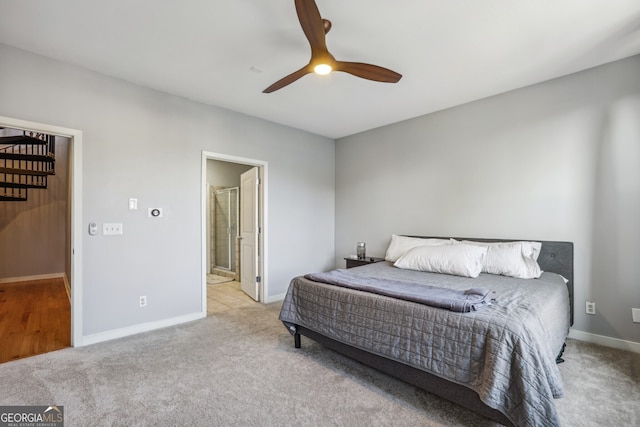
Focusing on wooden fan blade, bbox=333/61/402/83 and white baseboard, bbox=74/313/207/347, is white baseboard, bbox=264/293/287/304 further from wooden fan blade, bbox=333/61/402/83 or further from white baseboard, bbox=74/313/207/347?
wooden fan blade, bbox=333/61/402/83

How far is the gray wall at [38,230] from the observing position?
5.47m

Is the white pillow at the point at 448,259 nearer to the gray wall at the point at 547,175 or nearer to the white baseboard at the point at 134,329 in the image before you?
the gray wall at the point at 547,175

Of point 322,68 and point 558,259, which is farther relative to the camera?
point 558,259

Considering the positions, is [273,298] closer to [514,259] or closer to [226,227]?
[226,227]

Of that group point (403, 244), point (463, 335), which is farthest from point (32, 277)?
point (463, 335)

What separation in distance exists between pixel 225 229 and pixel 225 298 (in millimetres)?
2135

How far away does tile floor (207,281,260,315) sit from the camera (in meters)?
4.03

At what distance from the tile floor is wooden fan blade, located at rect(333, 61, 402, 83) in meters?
3.23

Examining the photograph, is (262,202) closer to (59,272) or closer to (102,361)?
(102,361)

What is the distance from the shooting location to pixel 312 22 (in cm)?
178

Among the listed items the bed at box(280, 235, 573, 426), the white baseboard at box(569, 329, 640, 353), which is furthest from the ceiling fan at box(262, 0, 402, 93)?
the white baseboard at box(569, 329, 640, 353)

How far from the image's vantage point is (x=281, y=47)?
8.26 feet

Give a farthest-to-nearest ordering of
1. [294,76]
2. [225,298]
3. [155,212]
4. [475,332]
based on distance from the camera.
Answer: [225,298]
[155,212]
[294,76]
[475,332]

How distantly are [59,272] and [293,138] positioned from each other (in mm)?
5607
